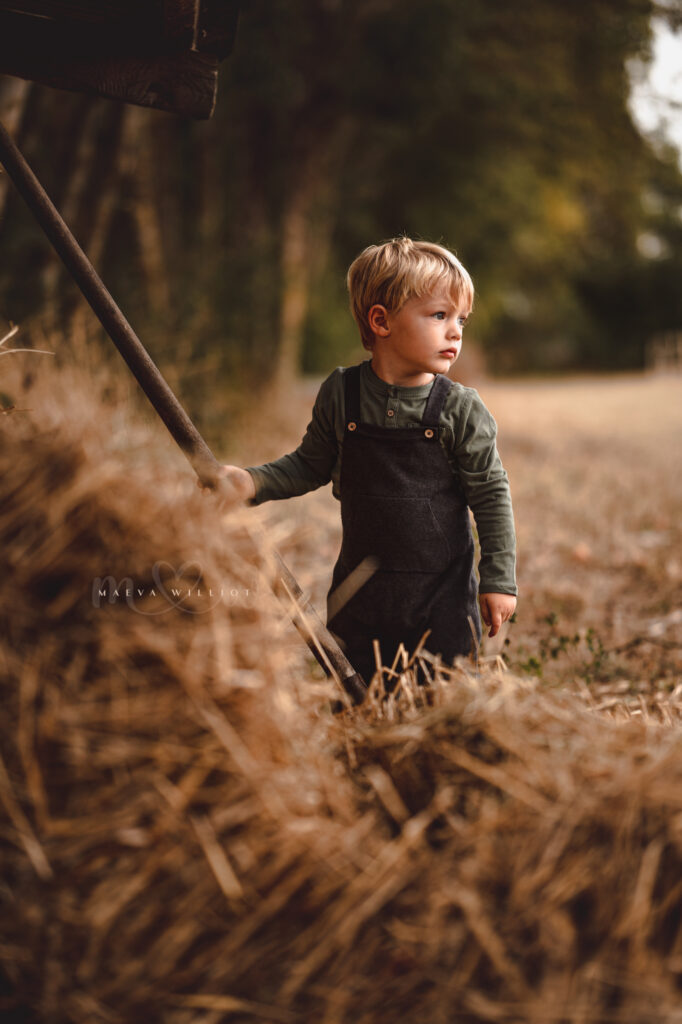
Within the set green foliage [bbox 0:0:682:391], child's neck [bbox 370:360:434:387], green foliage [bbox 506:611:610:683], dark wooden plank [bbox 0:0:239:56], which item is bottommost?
green foliage [bbox 506:611:610:683]

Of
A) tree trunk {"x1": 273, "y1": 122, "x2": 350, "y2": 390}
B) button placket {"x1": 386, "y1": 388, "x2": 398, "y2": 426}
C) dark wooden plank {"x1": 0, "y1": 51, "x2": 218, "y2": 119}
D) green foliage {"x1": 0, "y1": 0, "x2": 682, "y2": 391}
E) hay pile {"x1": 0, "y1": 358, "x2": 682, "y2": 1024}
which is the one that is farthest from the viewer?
tree trunk {"x1": 273, "y1": 122, "x2": 350, "y2": 390}

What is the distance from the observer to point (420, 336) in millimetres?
2100

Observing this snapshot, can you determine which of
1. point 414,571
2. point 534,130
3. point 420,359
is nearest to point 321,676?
point 414,571

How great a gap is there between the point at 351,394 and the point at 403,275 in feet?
1.19

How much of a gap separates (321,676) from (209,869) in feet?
5.56

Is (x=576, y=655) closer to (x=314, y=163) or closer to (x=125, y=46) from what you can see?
(x=125, y=46)

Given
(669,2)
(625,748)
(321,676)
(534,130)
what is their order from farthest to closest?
1. (534,130)
2. (669,2)
3. (321,676)
4. (625,748)

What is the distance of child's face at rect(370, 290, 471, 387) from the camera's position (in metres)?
2.10

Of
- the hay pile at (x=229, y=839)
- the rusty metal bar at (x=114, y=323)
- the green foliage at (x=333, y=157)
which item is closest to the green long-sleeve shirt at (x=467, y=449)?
the rusty metal bar at (x=114, y=323)

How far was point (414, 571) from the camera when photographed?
7.41ft

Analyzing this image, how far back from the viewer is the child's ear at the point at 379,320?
216 cm

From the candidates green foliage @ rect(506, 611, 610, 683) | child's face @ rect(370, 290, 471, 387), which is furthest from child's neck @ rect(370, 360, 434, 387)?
green foliage @ rect(506, 611, 610, 683)

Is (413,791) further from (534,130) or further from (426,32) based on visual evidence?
(534,130)

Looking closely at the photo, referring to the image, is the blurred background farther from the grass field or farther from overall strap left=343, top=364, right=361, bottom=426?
overall strap left=343, top=364, right=361, bottom=426
